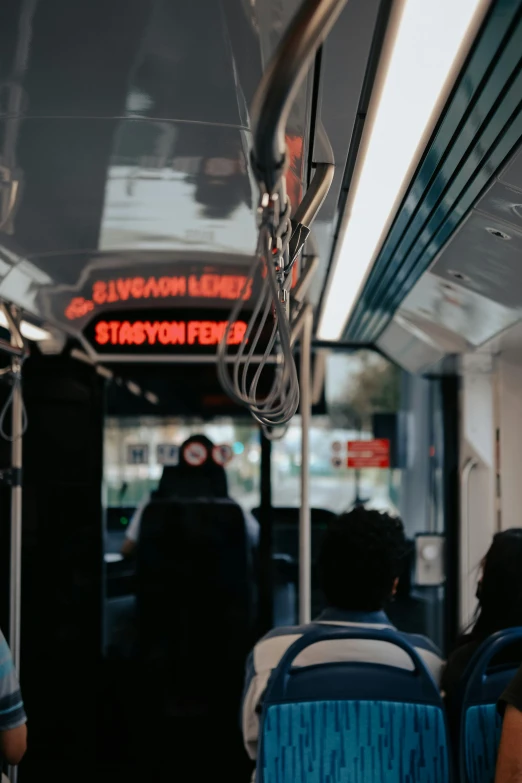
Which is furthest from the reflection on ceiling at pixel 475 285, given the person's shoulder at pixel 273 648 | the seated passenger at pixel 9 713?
the seated passenger at pixel 9 713

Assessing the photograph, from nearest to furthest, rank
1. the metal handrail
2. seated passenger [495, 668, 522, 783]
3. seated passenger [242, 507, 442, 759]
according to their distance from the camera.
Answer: the metal handrail → seated passenger [495, 668, 522, 783] → seated passenger [242, 507, 442, 759]

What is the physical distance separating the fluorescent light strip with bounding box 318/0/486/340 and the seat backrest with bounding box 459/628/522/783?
115cm

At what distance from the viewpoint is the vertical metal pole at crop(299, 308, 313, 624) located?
3967mm

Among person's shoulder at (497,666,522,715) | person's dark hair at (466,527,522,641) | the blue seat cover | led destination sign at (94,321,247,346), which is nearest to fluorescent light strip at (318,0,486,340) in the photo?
person's dark hair at (466,527,522,641)

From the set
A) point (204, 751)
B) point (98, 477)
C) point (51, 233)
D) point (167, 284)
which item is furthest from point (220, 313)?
point (204, 751)

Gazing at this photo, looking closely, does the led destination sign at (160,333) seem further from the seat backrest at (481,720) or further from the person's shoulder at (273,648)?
the seat backrest at (481,720)

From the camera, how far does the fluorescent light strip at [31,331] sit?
12.6ft

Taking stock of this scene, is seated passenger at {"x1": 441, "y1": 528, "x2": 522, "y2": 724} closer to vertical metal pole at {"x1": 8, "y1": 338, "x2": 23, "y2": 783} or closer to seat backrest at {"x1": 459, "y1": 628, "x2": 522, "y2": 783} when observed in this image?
seat backrest at {"x1": 459, "y1": 628, "x2": 522, "y2": 783}

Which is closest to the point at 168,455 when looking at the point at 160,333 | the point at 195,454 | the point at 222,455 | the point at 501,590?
the point at 195,454

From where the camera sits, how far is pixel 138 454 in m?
4.42

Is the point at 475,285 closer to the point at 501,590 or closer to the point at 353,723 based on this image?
the point at 501,590

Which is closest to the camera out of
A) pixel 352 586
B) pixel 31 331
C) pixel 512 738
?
pixel 512 738

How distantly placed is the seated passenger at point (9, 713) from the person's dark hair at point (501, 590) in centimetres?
130

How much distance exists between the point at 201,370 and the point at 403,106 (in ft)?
9.62
